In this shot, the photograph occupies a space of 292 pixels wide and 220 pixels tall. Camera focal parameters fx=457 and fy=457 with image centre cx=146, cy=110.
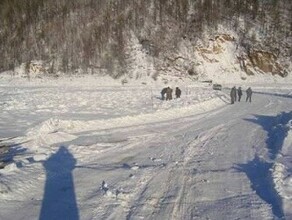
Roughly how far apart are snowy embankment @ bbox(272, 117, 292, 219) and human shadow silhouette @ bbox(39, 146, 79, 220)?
3.56 m

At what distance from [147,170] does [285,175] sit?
9.95ft

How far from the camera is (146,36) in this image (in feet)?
217

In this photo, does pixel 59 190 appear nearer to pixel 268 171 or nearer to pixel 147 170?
pixel 147 170

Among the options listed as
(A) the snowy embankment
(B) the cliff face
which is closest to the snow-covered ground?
(A) the snowy embankment

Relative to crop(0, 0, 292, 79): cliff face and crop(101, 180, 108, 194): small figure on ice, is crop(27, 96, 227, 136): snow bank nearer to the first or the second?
crop(101, 180, 108, 194): small figure on ice

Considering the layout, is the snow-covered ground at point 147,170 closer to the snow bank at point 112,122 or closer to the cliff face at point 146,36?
the snow bank at point 112,122

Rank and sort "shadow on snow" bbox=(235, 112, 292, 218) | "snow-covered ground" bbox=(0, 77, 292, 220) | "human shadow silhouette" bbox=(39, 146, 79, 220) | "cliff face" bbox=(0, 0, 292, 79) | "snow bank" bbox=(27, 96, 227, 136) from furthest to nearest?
"cliff face" bbox=(0, 0, 292, 79) < "snow bank" bbox=(27, 96, 227, 136) < "shadow on snow" bbox=(235, 112, 292, 218) < "snow-covered ground" bbox=(0, 77, 292, 220) < "human shadow silhouette" bbox=(39, 146, 79, 220)

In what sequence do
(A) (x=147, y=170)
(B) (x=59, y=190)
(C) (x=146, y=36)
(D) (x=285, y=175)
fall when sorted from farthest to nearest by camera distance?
(C) (x=146, y=36)
(A) (x=147, y=170)
(D) (x=285, y=175)
(B) (x=59, y=190)

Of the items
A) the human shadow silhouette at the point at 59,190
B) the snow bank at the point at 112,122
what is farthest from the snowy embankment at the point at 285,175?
the snow bank at the point at 112,122

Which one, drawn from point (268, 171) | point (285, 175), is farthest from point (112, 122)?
point (285, 175)

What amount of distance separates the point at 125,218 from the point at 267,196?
109 inches

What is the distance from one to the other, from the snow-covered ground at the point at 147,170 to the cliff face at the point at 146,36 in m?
42.9

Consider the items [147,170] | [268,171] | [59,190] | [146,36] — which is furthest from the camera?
[146,36]

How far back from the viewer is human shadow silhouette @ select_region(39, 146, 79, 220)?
25.2 feet
